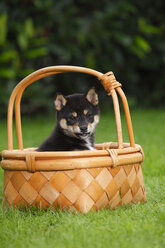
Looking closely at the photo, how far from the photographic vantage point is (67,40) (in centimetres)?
891

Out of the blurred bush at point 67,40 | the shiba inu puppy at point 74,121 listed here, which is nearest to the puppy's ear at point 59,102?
the shiba inu puppy at point 74,121

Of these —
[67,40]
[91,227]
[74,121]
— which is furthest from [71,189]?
[67,40]

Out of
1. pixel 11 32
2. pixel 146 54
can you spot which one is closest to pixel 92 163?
pixel 11 32

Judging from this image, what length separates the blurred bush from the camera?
8227mm

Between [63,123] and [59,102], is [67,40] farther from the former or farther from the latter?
[63,123]

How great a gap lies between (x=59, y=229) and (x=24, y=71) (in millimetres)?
6399

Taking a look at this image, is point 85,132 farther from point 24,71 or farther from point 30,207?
point 24,71

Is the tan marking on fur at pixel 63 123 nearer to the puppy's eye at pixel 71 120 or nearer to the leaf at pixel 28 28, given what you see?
the puppy's eye at pixel 71 120

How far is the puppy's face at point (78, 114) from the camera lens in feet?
9.57

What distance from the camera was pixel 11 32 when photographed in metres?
8.60

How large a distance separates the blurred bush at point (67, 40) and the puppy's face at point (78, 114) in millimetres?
4963

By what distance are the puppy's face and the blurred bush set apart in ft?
16.3

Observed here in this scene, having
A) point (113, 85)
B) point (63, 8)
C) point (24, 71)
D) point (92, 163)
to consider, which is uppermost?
point (63, 8)

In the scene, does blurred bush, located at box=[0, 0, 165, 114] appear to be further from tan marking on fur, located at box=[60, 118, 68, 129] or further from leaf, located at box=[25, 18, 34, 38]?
tan marking on fur, located at box=[60, 118, 68, 129]
